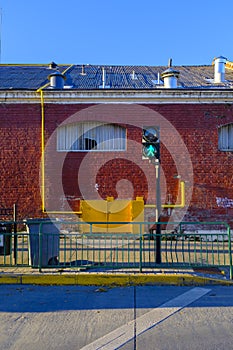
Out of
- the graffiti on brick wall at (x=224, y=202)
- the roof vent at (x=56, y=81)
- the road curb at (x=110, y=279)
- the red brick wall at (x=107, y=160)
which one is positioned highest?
the roof vent at (x=56, y=81)

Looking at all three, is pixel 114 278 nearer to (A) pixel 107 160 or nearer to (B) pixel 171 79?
(A) pixel 107 160

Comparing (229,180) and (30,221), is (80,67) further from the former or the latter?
(30,221)

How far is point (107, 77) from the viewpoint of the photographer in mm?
15859

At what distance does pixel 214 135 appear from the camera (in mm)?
12258

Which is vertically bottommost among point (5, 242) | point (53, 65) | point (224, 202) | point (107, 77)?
point (5, 242)

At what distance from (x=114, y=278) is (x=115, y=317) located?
1786 mm

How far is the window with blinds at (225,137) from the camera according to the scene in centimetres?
1240

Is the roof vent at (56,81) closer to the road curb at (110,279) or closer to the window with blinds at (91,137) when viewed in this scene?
the window with blinds at (91,137)

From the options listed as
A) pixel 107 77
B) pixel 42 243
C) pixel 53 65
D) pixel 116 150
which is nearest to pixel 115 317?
pixel 42 243

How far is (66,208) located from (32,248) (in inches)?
189

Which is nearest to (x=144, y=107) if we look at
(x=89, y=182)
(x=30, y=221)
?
(x=89, y=182)

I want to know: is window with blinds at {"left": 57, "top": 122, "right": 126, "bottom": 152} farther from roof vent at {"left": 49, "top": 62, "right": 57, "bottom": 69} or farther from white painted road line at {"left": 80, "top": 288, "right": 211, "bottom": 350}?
white painted road line at {"left": 80, "top": 288, "right": 211, "bottom": 350}

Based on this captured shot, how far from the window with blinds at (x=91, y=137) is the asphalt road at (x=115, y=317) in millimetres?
6723

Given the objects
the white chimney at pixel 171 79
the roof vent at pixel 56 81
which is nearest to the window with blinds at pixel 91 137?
the roof vent at pixel 56 81
